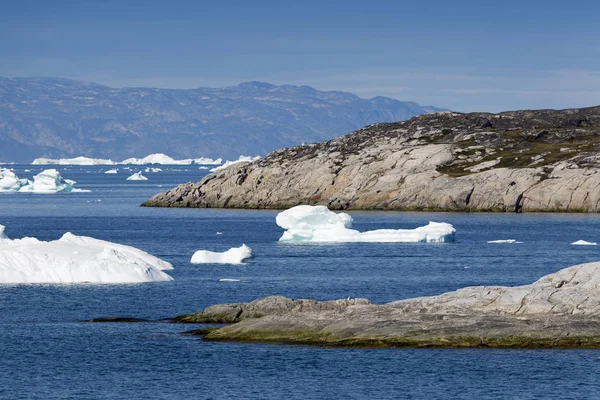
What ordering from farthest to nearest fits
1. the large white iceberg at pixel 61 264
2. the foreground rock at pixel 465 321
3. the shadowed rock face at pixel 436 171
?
1. the shadowed rock face at pixel 436 171
2. the large white iceberg at pixel 61 264
3. the foreground rock at pixel 465 321

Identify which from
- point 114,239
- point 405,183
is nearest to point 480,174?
point 405,183

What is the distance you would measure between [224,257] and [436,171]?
68.9 meters

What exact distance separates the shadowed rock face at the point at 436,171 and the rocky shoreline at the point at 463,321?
→ 88.4 metres

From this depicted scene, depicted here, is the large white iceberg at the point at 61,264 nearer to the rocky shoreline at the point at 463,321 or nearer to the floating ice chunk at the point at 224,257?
the floating ice chunk at the point at 224,257

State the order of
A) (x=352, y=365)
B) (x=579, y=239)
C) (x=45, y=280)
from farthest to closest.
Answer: (x=579, y=239) → (x=45, y=280) → (x=352, y=365)

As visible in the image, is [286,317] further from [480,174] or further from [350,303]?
[480,174]

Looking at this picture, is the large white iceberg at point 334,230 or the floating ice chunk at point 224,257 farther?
the large white iceberg at point 334,230

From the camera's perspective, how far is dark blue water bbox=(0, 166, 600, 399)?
3438cm

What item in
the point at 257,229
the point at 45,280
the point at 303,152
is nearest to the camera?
the point at 45,280

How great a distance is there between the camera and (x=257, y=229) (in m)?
109

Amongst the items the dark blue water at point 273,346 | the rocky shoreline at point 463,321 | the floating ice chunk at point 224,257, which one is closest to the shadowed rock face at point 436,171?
the dark blue water at point 273,346

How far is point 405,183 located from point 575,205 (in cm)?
2175

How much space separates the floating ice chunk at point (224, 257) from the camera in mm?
72750

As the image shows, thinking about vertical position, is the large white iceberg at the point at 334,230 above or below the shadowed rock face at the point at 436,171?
below
